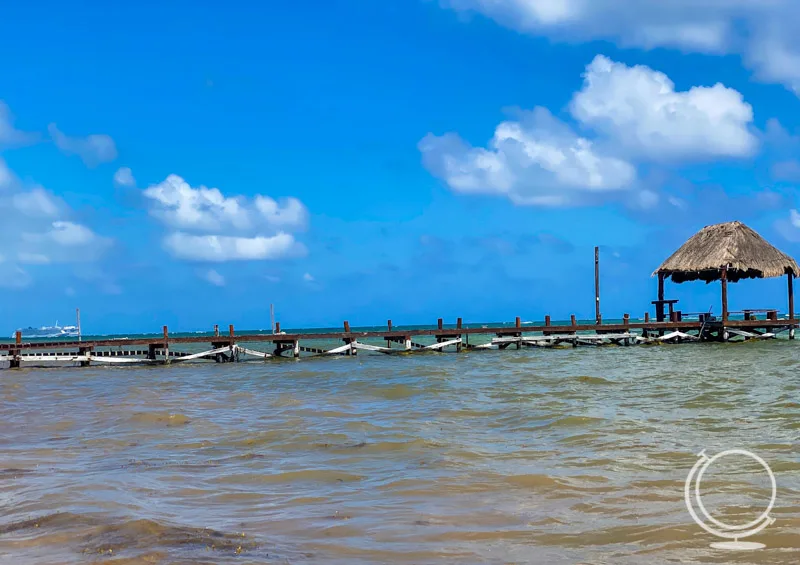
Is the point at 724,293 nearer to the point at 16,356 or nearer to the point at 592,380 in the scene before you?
the point at 592,380

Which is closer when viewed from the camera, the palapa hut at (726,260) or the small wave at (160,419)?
the small wave at (160,419)

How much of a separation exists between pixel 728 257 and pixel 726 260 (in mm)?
153

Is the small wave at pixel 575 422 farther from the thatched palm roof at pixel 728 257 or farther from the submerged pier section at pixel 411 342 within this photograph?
the thatched palm roof at pixel 728 257

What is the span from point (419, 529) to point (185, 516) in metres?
1.87

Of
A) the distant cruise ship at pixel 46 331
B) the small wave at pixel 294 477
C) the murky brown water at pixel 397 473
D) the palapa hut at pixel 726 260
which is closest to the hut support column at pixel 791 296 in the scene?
the palapa hut at pixel 726 260

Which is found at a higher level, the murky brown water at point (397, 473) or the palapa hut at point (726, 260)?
the palapa hut at point (726, 260)

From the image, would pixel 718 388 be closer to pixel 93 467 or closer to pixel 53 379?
pixel 93 467

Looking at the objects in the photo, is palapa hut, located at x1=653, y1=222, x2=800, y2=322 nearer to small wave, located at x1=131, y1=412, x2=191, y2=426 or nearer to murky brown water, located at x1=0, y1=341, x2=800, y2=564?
murky brown water, located at x1=0, y1=341, x2=800, y2=564

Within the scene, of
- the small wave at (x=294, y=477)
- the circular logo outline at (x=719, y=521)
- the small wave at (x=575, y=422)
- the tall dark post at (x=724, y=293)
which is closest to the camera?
the circular logo outline at (x=719, y=521)

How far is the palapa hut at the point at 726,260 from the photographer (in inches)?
1150

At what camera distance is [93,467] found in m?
7.59

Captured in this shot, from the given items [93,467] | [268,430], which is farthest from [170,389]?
[93,467]

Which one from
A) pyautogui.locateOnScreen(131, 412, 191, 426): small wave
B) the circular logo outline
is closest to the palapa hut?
the circular logo outline

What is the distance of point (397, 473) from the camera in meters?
7.11
